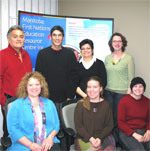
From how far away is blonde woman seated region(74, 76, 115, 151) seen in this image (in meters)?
2.09

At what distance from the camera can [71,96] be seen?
2791 millimetres

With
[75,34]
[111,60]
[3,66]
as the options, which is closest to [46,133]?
[3,66]

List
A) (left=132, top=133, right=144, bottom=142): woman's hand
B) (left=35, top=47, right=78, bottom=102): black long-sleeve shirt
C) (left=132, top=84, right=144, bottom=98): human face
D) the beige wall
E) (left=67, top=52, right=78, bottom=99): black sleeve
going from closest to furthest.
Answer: (left=132, top=133, right=144, bottom=142): woman's hand < (left=132, top=84, right=144, bottom=98): human face < (left=35, top=47, right=78, bottom=102): black long-sleeve shirt < (left=67, top=52, right=78, bottom=99): black sleeve < the beige wall

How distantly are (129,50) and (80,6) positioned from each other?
1.41 m

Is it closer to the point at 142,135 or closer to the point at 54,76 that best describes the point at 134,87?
the point at 142,135

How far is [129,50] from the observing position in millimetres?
4199

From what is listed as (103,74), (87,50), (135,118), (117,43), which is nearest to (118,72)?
(103,74)

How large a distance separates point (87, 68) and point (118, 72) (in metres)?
0.44

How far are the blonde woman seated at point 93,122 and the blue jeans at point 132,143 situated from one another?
0.14 meters

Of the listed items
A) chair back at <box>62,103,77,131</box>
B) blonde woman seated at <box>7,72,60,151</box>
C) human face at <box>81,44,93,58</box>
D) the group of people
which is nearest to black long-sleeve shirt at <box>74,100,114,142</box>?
the group of people

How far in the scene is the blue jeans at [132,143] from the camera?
2.10 meters

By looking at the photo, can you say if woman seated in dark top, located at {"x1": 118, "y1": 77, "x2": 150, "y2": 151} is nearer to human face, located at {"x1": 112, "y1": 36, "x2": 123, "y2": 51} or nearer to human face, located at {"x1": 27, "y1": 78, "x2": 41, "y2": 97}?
human face, located at {"x1": 112, "y1": 36, "x2": 123, "y2": 51}

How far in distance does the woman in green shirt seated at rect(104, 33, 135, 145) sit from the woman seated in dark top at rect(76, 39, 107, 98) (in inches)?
5.6

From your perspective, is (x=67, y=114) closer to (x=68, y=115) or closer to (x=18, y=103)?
(x=68, y=115)
